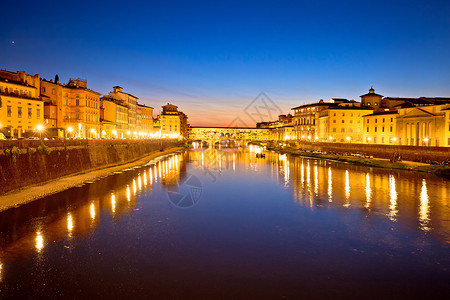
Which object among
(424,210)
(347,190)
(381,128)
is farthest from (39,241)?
(381,128)

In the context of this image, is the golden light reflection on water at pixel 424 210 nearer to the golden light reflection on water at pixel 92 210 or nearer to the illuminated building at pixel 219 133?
the golden light reflection on water at pixel 92 210

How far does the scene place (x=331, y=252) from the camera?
524 inches

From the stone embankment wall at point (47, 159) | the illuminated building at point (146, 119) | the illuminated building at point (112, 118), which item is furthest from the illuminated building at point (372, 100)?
the illuminated building at point (146, 119)

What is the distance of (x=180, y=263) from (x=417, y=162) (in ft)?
150

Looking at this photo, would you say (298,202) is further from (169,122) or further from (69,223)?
(169,122)

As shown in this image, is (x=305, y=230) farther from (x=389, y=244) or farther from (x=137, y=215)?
(x=137, y=215)

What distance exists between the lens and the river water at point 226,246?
10.2 metres

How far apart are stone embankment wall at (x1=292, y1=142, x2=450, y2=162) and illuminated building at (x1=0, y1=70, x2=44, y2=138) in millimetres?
56774

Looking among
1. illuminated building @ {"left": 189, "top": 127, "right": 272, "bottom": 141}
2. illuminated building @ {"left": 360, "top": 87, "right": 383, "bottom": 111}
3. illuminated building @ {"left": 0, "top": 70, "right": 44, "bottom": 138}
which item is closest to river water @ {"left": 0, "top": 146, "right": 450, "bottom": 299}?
illuminated building @ {"left": 0, "top": 70, "right": 44, "bottom": 138}

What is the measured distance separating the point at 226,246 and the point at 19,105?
41215mm

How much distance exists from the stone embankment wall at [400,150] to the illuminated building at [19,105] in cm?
5677

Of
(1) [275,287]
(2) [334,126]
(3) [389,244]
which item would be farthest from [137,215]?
(2) [334,126]

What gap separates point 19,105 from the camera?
40.8m

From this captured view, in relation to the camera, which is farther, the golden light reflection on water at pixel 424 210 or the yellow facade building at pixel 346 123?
the yellow facade building at pixel 346 123
